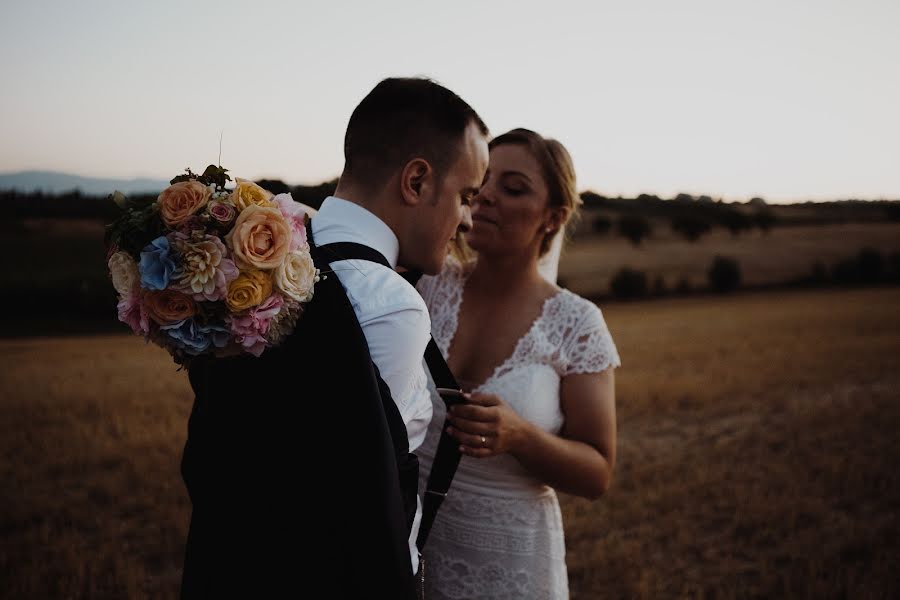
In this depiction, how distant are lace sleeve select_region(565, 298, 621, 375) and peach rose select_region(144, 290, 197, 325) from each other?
6.39 ft

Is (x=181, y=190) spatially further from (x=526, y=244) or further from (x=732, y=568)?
(x=732, y=568)

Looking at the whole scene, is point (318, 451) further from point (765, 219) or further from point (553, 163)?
point (765, 219)

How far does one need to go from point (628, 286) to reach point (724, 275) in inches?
267

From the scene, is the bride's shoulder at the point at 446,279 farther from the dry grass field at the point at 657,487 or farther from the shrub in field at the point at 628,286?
the shrub in field at the point at 628,286

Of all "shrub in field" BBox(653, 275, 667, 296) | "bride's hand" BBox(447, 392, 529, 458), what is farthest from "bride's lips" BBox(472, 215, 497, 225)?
"shrub in field" BBox(653, 275, 667, 296)

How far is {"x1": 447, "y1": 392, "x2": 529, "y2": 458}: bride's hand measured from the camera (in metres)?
2.58

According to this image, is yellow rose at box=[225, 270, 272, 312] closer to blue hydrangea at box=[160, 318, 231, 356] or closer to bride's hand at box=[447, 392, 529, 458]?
blue hydrangea at box=[160, 318, 231, 356]

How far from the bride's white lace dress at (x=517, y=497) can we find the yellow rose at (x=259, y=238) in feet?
5.80

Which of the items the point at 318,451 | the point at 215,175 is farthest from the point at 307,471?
the point at 215,175

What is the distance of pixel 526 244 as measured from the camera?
350 cm

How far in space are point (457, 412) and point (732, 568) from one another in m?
4.63

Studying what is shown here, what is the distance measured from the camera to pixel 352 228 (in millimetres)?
2057

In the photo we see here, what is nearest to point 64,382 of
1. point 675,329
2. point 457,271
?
point 457,271

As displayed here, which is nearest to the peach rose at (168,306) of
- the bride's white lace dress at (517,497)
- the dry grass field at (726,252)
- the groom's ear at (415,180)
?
the groom's ear at (415,180)
